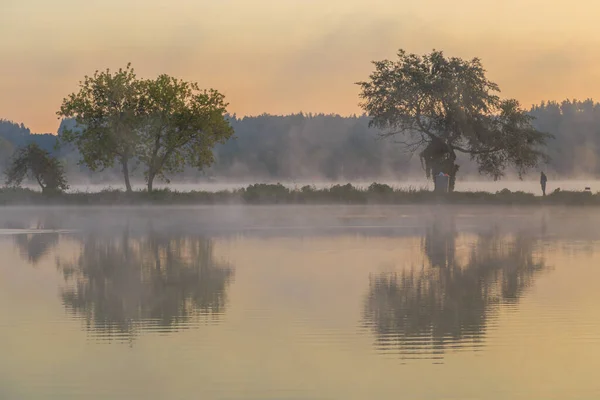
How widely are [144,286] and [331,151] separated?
15845 cm

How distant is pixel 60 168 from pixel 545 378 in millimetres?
63290

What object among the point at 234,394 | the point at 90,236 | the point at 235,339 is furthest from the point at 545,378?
the point at 90,236

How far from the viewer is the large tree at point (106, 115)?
64.4 meters

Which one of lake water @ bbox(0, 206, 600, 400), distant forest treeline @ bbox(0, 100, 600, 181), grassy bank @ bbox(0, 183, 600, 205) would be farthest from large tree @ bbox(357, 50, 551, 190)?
distant forest treeline @ bbox(0, 100, 600, 181)

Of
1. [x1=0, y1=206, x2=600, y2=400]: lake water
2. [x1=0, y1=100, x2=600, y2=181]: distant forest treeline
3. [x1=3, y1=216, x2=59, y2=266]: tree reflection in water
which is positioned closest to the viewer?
[x1=0, y1=206, x2=600, y2=400]: lake water

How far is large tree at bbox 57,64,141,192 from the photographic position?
64.4 m

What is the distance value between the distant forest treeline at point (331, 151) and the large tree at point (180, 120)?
9505cm

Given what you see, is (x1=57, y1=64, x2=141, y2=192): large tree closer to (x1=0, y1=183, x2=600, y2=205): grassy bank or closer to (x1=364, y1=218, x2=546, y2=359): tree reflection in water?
(x1=0, y1=183, x2=600, y2=205): grassy bank

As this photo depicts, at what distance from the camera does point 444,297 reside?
50.8 feet

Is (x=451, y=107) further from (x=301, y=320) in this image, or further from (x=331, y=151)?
(x=331, y=151)

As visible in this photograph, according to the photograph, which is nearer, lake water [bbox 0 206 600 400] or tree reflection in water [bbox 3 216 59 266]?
lake water [bbox 0 206 600 400]

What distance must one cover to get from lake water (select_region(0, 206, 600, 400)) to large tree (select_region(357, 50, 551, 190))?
3370 cm

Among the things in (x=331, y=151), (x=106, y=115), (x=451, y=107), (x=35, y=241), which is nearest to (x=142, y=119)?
(x=106, y=115)

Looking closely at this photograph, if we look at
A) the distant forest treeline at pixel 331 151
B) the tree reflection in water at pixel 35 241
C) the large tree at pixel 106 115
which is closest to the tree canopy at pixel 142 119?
the large tree at pixel 106 115
